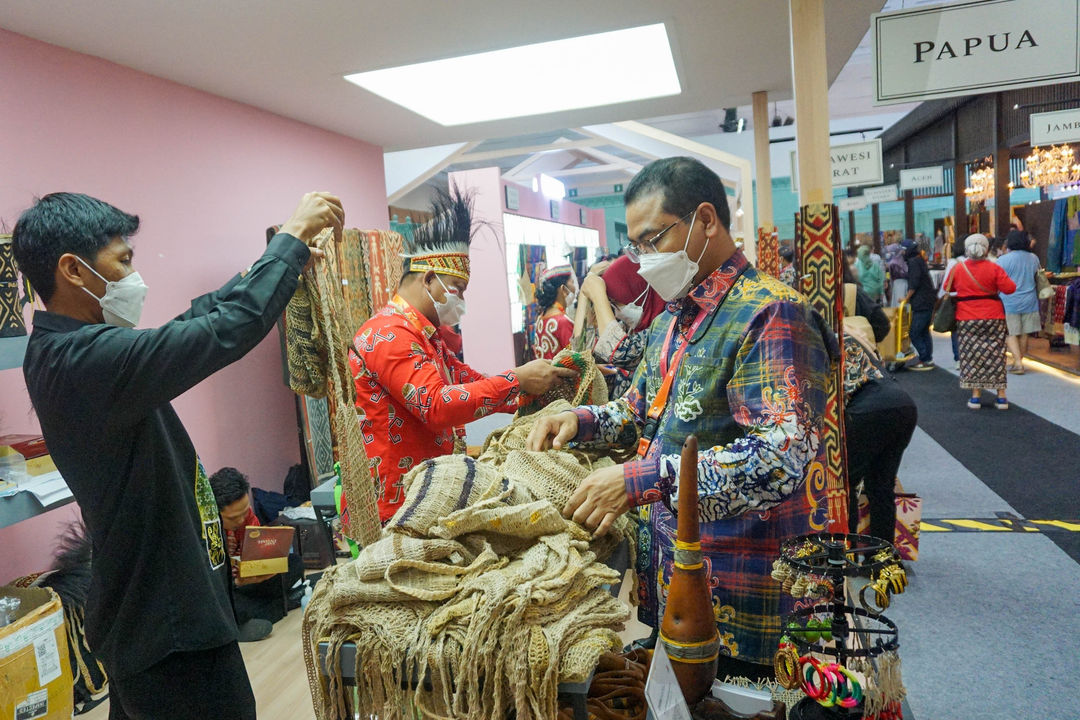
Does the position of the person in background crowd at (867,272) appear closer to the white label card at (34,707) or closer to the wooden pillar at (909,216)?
the wooden pillar at (909,216)

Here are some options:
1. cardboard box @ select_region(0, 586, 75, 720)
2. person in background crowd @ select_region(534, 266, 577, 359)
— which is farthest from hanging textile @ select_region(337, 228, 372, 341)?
cardboard box @ select_region(0, 586, 75, 720)

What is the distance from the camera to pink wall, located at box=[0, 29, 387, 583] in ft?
11.4

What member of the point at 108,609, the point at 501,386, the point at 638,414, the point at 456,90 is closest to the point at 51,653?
the point at 108,609

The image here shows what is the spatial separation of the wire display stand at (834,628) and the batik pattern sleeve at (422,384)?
4.02 feet

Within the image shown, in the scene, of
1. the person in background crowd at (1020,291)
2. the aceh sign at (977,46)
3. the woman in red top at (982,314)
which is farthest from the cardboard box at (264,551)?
the person in background crowd at (1020,291)

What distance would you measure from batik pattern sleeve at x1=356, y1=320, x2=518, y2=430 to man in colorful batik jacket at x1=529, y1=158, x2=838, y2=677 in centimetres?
58

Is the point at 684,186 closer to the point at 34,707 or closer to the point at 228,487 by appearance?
the point at 34,707

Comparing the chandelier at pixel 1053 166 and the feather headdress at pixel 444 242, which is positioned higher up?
the chandelier at pixel 1053 166

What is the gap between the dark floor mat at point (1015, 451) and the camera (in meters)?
4.64

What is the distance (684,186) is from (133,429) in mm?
1290

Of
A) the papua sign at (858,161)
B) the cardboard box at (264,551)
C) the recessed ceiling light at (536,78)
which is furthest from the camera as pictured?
the papua sign at (858,161)

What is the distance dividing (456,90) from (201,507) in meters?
3.81

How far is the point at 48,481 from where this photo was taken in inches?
114

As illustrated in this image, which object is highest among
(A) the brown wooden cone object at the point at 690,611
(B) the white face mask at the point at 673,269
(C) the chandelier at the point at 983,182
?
(C) the chandelier at the point at 983,182
